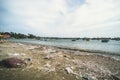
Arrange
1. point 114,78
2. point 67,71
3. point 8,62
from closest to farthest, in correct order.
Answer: point 114,78, point 67,71, point 8,62

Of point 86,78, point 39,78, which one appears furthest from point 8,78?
point 86,78

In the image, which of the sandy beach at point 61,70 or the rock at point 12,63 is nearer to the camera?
the sandy beach at point 61,70

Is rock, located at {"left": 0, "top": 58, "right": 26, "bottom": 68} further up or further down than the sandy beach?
further up

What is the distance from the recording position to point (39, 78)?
8289mm

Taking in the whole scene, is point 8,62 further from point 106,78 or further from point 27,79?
point 106,78

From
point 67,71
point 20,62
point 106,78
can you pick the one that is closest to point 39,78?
point 67,71

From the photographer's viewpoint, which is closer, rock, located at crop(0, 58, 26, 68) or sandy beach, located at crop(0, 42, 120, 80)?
sandy beach, located at crop(0, 42, 120, 80)

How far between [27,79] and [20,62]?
4019 mm

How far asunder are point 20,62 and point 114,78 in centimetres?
862

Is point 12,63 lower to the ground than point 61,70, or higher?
higher

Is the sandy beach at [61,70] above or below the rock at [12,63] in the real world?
below

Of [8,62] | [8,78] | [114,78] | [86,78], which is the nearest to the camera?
[8,78]

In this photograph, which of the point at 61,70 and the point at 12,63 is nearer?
the point at 61,70

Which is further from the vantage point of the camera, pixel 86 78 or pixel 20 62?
pixel 20 62
